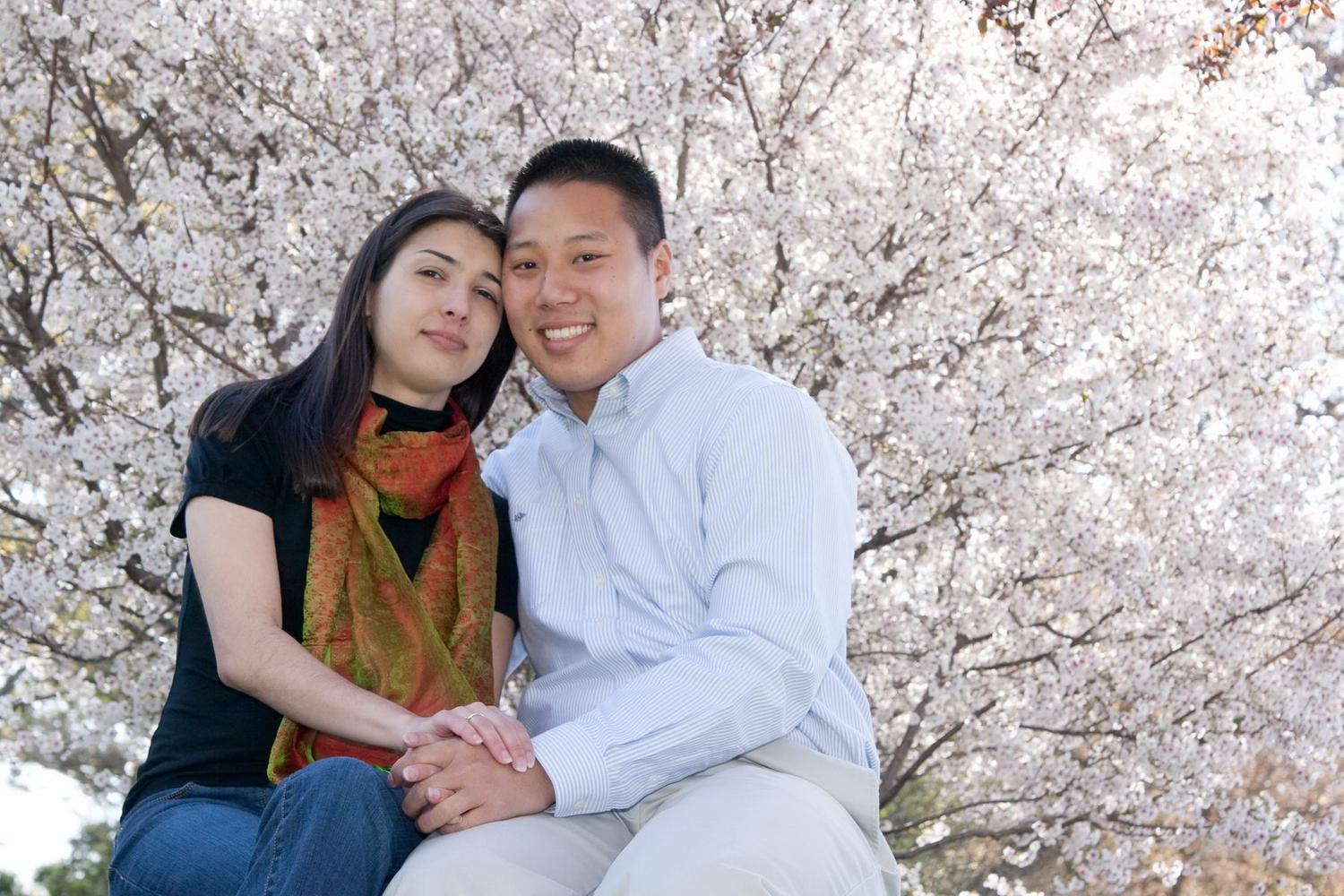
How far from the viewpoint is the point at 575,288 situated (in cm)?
279

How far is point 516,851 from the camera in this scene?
7.00 ft

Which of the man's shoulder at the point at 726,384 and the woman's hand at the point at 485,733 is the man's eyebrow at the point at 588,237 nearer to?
the man's shoulder at the point at 726,384

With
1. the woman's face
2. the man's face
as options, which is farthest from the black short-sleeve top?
the man's face

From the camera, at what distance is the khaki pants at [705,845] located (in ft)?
6.58

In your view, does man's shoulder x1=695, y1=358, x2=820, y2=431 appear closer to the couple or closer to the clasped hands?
the couple

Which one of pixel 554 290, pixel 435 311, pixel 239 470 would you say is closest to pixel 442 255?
pixel 435 311

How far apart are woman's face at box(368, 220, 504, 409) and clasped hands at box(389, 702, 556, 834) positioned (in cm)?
85

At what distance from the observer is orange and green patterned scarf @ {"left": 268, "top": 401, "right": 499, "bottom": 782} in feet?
8.37

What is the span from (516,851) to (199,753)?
0.69 metres

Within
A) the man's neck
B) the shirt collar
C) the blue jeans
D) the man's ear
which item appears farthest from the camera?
the man's ear

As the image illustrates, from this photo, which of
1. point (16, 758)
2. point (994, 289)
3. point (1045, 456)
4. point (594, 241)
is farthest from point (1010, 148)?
point (16, 758)

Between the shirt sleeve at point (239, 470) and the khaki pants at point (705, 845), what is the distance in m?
0.78

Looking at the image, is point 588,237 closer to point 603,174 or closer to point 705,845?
point 603,174

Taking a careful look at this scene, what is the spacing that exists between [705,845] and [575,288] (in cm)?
122
